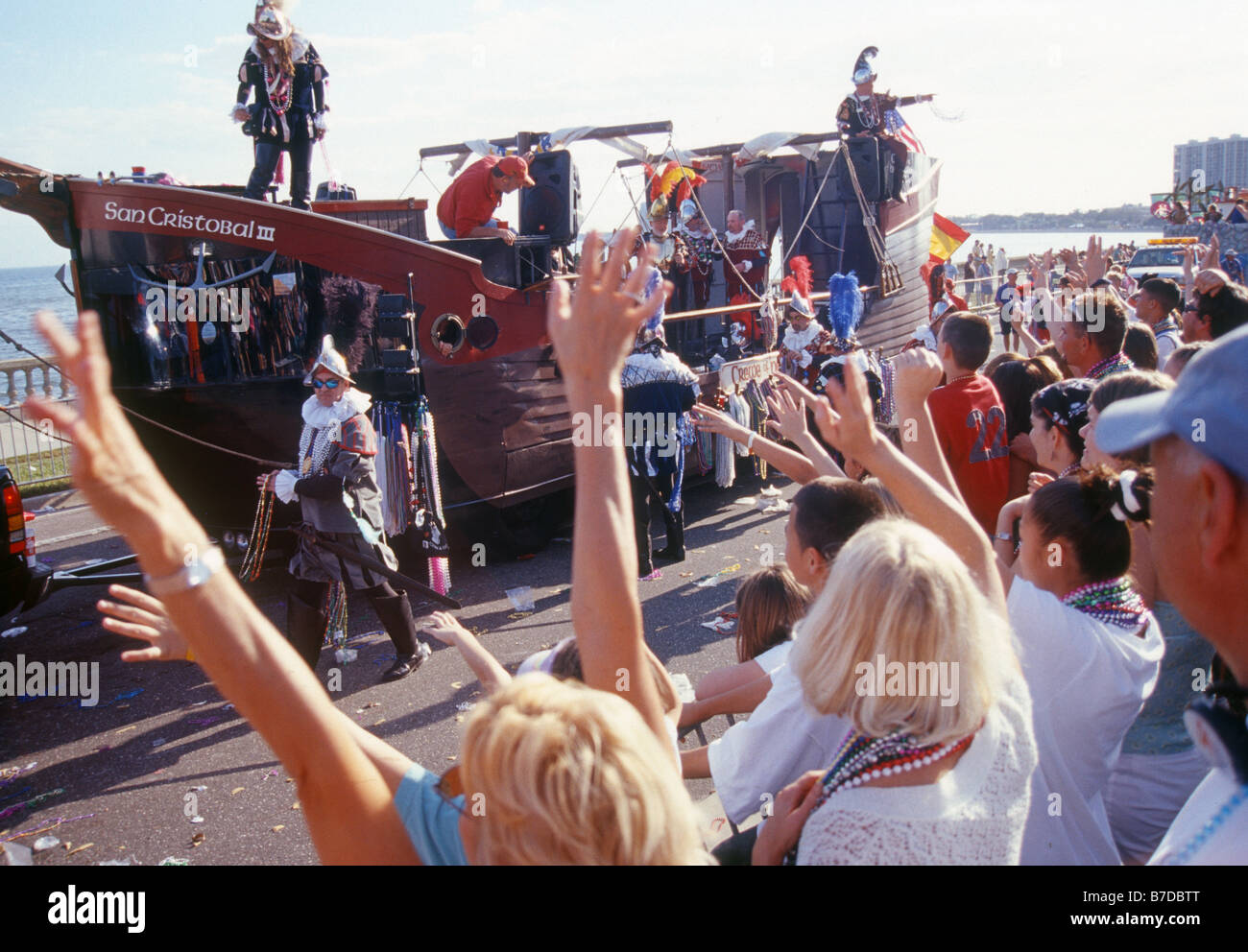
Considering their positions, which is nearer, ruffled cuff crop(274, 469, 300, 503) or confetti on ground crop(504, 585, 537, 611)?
ruffled cuff crop(274, 469, 300, 503)

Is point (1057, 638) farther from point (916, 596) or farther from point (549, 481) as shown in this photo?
point (549, 481)

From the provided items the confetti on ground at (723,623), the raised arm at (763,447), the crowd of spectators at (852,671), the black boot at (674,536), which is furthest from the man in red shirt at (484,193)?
the crowd of spectators at (852,671)

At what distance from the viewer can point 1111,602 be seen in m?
2.49

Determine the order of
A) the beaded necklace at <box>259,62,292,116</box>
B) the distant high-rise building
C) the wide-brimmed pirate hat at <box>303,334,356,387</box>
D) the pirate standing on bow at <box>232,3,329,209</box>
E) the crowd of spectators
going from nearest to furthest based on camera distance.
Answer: the crowd of spectators < the wide-brimmed pirate hat at <box>303,334,356,387</box> < the pirate standing on bow at <box>232,3,329,209</box> < the beaded necklace at <box>259,62,292,116</box> < the distant high-rise building

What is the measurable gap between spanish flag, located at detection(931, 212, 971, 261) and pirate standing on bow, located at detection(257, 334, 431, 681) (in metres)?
15.5

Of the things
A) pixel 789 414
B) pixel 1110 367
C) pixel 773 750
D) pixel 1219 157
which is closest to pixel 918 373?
pixel 789 414

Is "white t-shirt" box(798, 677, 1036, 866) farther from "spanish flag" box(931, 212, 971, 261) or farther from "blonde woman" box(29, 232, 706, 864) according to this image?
"spanish flag" box(931, 212, 971, 261)

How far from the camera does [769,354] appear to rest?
9430mm

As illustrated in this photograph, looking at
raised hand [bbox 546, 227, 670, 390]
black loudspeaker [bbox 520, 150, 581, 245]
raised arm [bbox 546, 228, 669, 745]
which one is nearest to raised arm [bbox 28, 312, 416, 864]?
raised arm [bbox 546, 228, 669, 745]

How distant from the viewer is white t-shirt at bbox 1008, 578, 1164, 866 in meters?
2.30

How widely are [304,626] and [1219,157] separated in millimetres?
66407

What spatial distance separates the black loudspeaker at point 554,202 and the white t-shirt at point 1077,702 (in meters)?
6.40

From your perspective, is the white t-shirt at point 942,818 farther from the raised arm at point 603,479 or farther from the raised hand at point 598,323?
the raised hand at point 598,323

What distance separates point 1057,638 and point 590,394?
1.50 m
